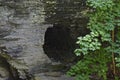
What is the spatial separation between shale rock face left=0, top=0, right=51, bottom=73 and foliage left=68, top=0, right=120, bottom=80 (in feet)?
2.04

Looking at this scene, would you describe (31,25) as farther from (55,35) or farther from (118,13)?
(118,13)

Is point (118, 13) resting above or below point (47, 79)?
above

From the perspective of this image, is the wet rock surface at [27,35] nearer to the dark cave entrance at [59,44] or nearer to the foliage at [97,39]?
the dark cave entrance at [59,44]

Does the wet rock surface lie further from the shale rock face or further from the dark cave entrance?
the dark cave entrance

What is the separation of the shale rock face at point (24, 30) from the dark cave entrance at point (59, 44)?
0.91ft

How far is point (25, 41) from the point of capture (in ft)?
12.7

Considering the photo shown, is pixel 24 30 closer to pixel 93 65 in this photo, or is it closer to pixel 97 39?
pixel 93 65

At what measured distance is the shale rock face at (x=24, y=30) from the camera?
3771mm

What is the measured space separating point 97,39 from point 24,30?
988mm

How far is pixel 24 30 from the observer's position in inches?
152

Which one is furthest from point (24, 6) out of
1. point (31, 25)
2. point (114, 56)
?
point (114, 56)

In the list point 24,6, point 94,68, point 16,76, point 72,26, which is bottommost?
point 16,76

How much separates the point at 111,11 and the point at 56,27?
109 cm

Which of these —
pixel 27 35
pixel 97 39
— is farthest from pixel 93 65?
pixel 27 35
